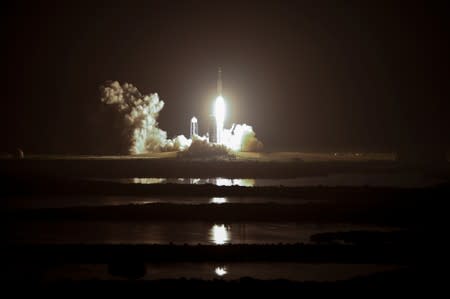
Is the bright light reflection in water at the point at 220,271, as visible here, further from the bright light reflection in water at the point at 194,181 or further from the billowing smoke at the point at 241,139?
the billowing smoke at the point at 241,139

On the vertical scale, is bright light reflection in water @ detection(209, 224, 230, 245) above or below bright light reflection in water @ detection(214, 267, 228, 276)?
above

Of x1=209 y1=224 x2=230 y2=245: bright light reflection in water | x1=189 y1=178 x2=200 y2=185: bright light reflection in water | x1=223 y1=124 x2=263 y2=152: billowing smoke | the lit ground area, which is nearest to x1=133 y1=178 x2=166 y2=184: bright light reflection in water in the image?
x1=189 y1=178 x2=200 y2=185: bright light reflection in water

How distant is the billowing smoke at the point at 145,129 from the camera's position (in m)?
68.3

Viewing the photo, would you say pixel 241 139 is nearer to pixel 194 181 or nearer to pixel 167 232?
pixel 194 181

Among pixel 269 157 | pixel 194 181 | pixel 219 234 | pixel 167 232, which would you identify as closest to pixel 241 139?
pixel 269 157

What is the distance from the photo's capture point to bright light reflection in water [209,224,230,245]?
1019 inches

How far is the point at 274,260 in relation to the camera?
75.4 ft

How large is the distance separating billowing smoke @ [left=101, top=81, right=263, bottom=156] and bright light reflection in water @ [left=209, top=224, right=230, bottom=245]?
118ft

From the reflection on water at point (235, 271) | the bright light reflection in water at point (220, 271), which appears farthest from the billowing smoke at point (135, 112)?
the bright light reflection in water at point (220, 271)

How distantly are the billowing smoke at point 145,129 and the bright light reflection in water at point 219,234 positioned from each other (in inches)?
1419

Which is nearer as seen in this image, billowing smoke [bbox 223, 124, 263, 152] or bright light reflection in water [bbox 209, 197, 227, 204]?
bright light reflection in water [bbox 209, 197, 227, 204]

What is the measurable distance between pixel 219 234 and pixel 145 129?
4193 cm

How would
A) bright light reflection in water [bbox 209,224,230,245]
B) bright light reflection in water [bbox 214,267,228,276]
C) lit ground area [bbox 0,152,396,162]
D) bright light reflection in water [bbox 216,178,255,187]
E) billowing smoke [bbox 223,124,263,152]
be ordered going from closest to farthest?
bright light reflection in water [bbox 214,267,228,276]
bright light reflection in water [bbox 209,224,230,245]
bright light reflection in water [bbox 216,178,255,187]
lit ground area [bbox 0,152,396,162]
billowing smoke [bbox 223,124,263,152]

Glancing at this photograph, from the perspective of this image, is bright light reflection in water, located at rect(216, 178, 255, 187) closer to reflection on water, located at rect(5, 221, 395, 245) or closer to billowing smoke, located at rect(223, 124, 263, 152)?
reflection on water, located at rect(5, 221, 395, 245)
